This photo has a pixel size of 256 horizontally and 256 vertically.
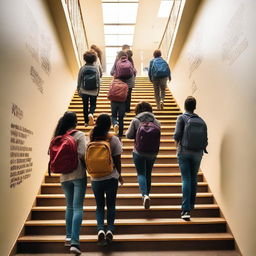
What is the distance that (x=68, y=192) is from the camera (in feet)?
10.2

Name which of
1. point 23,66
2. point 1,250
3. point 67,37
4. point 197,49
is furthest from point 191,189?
point 67,37

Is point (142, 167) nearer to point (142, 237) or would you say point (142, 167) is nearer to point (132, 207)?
point (132, 207)

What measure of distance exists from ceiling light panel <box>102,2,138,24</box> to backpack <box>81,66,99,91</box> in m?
6.61

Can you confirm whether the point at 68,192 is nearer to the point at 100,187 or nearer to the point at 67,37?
the point at 100,187

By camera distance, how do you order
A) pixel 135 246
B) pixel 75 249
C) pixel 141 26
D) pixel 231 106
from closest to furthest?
pixel 75 249 < pixel 135 246 < pixel 231 106 < pixel 141 26

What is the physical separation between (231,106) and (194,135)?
0.58 m

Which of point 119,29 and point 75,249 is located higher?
point 119,29

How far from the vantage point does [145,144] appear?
3.59 meters

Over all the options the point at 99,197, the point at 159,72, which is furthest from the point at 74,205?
the point at 159,72

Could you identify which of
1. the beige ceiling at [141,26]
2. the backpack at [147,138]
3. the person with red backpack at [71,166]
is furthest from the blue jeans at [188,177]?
the beige ceiling at [141,26]

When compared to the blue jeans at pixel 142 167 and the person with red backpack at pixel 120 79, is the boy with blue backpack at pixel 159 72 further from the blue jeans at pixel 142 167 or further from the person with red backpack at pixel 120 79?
the blue jeans at pixel 142 167

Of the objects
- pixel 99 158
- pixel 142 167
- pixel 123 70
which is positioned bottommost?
pixel 142 167

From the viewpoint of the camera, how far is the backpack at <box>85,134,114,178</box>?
2.99m

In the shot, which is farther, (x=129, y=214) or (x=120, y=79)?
(x=120, y=79)
